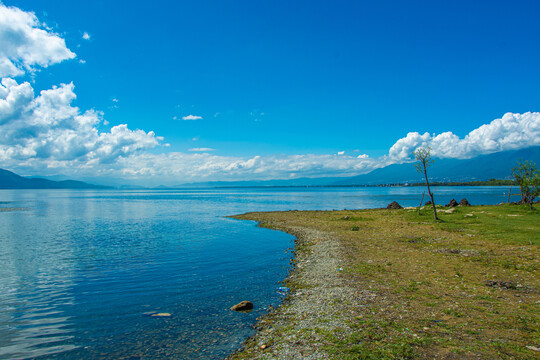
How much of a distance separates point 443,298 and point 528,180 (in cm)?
5274

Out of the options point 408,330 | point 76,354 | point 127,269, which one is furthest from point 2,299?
point 408,330

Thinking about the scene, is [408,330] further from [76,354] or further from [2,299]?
[2,299]

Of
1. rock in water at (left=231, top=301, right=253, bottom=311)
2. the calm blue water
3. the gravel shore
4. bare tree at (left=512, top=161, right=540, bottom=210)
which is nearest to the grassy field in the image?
the gravel shore

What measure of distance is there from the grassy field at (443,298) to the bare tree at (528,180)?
24231 millimetres

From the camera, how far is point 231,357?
10.6 meters

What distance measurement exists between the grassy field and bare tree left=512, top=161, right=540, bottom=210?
24231 mm

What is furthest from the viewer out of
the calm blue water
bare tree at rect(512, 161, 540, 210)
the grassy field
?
bare tree at rect(512, 161, 540, 210)

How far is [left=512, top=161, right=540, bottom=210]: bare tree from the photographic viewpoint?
49969 millimetres

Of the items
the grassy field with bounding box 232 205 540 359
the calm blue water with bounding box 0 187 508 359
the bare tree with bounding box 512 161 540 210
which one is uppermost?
the bare tree with bounding box 512 161 540 210

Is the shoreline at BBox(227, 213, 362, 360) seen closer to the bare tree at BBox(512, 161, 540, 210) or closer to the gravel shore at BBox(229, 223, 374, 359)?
the gravel shore at BBox(229, 223, 374, 359)

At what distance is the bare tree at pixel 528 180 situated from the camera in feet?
164

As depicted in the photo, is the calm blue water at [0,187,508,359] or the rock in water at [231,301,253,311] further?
the rock in water at [231,301,253,311]

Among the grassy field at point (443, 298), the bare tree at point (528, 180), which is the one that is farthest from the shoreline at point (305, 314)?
the bare tree at point (528, 180)

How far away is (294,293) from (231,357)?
7380 millimetres
